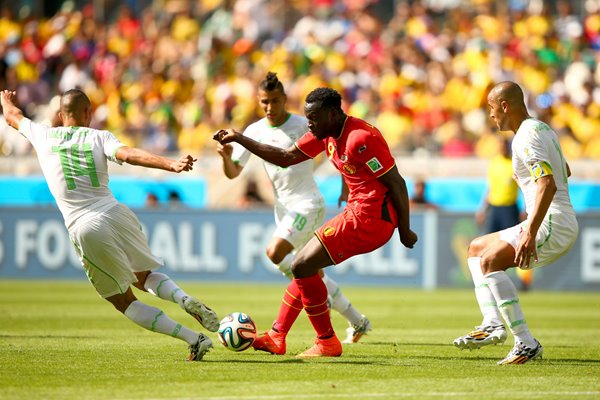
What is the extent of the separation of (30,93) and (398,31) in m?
9.39

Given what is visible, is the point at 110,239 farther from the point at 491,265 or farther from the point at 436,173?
the point at 436,173

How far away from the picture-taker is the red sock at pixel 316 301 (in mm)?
9219

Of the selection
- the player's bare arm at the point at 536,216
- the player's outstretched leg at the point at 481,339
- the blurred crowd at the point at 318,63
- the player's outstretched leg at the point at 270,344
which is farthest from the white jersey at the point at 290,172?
the blurred crowd at the point at 318,63

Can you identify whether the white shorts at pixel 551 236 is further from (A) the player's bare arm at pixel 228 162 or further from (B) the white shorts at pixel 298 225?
(A) the player's bare arm at pixel 228 162

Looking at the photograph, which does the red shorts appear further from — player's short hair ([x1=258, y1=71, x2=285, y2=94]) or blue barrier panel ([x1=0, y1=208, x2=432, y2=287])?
blue barrier panel ([x1=0, y1=208, x2=432, y2=287])

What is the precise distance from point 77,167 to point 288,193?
3.08 m

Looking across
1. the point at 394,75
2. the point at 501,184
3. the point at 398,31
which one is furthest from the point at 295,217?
the point at 398,31

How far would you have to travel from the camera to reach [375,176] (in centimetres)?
892

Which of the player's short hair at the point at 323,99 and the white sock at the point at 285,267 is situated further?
the white sock at the point at 285,267

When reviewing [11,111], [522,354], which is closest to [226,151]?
[11,111]

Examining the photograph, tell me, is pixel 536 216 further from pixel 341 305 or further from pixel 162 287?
pixel 162 287

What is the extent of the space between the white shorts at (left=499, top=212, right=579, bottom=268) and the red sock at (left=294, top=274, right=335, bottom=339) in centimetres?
167

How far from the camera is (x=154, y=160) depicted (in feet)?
26.8

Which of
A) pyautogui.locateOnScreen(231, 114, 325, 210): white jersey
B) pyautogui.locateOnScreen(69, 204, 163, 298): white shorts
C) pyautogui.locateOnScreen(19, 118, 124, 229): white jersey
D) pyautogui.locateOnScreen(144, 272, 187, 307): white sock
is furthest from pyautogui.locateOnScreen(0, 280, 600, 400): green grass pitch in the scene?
pyautogui.locateOnScreen(231, 114, 325, 210): white jersey
